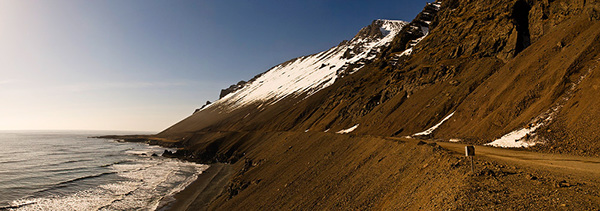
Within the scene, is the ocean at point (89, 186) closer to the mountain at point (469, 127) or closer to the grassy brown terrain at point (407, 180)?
the grassy brown terrain at point (407, 180)

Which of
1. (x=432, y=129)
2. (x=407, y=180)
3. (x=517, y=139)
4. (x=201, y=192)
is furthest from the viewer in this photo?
(x=201, y=192)

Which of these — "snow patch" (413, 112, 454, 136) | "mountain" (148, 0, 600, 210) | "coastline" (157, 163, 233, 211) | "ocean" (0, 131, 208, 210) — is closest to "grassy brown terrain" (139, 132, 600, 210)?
"mountain" (148, 0, 600, 210)

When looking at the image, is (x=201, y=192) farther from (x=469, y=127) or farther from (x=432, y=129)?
(x=469, y=127)

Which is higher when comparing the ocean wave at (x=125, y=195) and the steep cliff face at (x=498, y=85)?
the steep cliff face at (x=498, y=85)

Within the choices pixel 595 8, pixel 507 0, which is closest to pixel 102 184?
pixel 595 8

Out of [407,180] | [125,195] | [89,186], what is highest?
[407,180]

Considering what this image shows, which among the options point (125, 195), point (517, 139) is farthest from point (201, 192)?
point (517, 139)

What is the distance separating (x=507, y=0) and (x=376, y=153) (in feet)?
156

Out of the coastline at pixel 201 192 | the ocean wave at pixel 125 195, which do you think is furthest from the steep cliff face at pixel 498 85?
the ocean wave at pixel 125 195

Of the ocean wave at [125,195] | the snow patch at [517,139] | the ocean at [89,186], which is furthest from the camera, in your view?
the ocean at [89,186]

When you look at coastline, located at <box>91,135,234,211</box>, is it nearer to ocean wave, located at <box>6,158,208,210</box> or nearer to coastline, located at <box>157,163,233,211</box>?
coastline, located at <box>157,163,233,211</box>

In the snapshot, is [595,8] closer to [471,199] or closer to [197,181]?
[471,199]

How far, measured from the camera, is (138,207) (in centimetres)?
3331

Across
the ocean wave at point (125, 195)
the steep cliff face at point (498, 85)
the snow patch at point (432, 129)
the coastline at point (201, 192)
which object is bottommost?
the coastline at point (201, 192)
